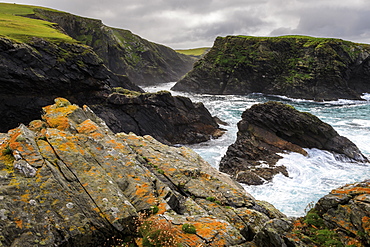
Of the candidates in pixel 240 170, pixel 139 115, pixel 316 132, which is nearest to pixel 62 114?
pixel 240 170

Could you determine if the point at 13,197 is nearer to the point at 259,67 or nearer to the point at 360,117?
the point at 360,117

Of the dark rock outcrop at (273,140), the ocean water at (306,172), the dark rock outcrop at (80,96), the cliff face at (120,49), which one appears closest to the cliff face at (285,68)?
the cliff face at (120,49)

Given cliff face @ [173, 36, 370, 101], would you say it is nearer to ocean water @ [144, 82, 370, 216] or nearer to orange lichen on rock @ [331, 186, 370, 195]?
ocean water @ [144, 82, 370, 216]

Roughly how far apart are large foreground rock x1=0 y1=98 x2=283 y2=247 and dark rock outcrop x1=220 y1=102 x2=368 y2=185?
636 inches

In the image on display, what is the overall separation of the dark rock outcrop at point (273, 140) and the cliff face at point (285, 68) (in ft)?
175

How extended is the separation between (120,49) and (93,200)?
120714 millimetres

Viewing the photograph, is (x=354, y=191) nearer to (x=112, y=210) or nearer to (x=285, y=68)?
(x=112, y=210)

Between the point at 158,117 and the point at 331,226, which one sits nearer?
the point at 331,226

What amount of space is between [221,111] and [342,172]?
36.2 m

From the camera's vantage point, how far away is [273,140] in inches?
1289

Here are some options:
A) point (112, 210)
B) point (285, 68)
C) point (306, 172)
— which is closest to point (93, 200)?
point (112, 210)

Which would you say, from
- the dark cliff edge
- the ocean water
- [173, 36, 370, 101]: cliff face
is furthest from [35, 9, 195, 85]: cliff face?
the dark cliff edge

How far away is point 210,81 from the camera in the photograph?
9875cm

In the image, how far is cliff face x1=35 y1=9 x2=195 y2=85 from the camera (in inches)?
3533
